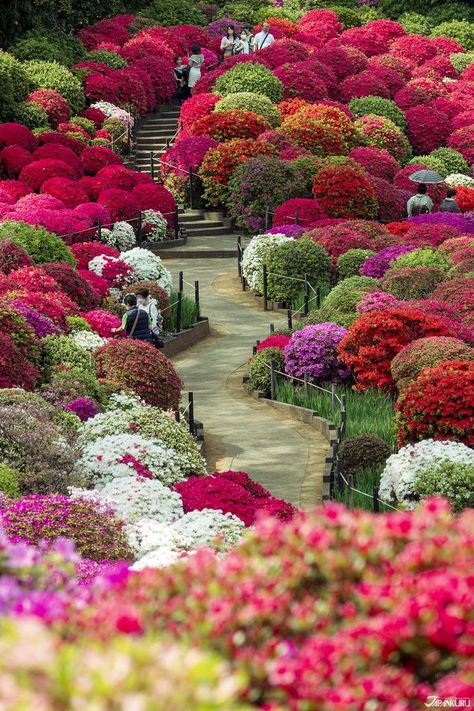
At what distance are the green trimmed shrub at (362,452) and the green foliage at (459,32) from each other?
34681mm

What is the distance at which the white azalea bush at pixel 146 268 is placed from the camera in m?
22.3

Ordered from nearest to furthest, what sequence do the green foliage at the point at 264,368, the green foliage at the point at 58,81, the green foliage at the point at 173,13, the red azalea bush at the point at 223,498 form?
the red azalea bush at the point at 223,498 < the green foliage at the point at 264,368 < the green foliage at the point at 58,81 < the green foliage at the point at 173,13

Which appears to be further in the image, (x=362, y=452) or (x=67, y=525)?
(x=362, y=452)

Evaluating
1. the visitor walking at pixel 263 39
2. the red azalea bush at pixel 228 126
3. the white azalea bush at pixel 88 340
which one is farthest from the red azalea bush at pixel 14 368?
the visitor walking at pixel 263 39

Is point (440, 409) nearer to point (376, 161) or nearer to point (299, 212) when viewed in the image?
point (299, 212)

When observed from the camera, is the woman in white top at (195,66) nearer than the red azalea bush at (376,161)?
No

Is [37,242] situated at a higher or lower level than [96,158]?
lower

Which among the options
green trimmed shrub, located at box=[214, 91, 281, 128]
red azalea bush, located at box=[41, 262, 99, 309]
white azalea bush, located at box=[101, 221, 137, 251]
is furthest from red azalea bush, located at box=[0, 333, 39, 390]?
green trimmed shrub, located at box=[214, 91, 281, 128]

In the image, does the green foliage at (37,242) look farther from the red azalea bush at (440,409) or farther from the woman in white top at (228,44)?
the woman in white top at (228,44)

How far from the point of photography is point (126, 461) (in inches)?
507

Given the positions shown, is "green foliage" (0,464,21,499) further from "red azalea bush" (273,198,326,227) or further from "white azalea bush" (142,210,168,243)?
"red azalea bush" (273,198,326,227)

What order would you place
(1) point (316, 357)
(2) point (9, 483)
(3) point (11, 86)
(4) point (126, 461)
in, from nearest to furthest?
(2) point (9, 483), (4) point (126, 461), (1) point (316, 357), (3) point (11, 86)

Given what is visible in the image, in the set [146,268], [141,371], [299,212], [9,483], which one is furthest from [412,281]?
[9,483]

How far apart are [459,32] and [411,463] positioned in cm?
3579
